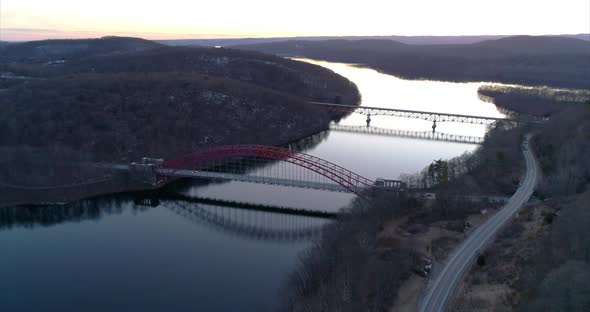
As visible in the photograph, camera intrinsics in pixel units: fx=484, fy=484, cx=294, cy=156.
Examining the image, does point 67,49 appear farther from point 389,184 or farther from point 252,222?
point 389,184

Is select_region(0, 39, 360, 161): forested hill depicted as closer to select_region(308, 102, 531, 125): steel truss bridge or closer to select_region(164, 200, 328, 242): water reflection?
select_region(308, 102, 531, 125): steel truss bridge

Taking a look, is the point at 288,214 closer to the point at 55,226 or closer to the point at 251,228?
the point at 251,228

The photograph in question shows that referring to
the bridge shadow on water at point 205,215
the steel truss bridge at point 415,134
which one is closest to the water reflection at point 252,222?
the bridge shadow on water at point 205,215

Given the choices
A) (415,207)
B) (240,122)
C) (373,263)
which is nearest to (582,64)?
(240,122)

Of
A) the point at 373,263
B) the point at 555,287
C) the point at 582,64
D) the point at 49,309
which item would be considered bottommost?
the point at 49,309

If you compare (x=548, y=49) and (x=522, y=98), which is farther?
(x=548, y=49)

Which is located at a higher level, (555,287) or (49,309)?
(555,287)

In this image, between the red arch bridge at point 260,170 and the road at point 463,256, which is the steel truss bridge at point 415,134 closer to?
the red arch bridge at point 260,170
